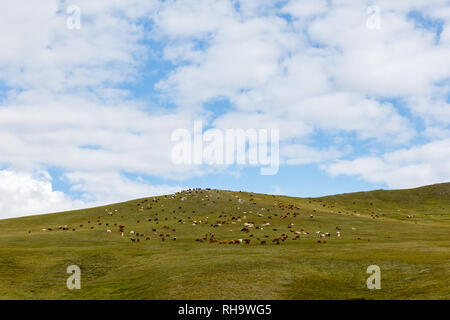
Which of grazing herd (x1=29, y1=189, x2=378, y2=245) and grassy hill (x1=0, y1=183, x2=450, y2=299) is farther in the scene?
grazing herd (x1=29, y1=189, x2=378, y2=245)

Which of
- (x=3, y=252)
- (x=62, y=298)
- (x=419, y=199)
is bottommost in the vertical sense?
(x=62, y=298)

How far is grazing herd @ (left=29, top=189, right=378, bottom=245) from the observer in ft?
176

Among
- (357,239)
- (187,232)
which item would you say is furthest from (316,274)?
(187,232)

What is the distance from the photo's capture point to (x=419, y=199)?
124m

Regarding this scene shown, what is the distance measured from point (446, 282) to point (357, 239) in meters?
26.5

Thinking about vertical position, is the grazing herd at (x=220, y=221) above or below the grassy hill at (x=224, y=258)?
above

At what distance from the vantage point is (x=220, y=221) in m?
68.4

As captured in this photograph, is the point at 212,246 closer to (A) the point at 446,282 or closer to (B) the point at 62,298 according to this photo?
(B) the point at 62,298

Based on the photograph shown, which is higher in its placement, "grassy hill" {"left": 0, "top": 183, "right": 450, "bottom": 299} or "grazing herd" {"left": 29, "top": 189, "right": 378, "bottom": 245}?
"grazing herd" {"left": 29, "top": 189, "right": 378, "bottom": 245}

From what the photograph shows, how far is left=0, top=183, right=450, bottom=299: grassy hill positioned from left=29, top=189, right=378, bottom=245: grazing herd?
280mm

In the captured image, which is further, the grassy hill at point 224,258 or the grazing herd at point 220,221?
the grazing herd at point 220,221

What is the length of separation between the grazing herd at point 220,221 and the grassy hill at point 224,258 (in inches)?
11.0

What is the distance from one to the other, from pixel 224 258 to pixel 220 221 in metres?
31.5

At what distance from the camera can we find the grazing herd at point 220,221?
176 feet
